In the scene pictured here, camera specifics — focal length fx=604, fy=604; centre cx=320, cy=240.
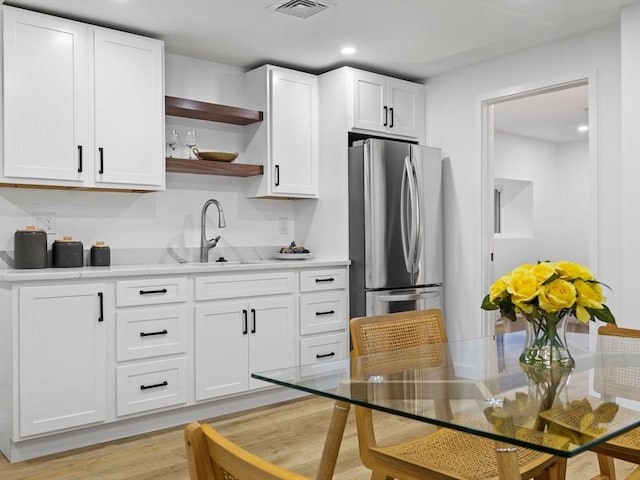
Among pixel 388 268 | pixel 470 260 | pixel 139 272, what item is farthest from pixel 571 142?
pixel 139 272

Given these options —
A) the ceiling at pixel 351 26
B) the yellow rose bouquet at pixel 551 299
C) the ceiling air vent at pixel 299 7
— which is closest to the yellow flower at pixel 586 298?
the yellow rose bouquet at pixel 551 299

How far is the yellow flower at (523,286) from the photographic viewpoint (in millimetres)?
1682

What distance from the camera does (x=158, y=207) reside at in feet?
13.3

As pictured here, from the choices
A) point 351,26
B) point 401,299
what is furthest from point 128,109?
point 401,299

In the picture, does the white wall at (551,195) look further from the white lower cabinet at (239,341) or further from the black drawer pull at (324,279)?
the white lower cabinet at (239,341)

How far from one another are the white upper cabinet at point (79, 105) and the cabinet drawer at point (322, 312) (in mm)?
1237

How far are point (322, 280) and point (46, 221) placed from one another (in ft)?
Result: 5.84

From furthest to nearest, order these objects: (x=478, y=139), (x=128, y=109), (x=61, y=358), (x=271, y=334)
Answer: (x=478, y=139) → (x=271, y=334) → (x=128, y=109) → (x=61, y=358)

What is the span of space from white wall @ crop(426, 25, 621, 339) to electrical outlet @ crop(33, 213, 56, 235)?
2.76 m

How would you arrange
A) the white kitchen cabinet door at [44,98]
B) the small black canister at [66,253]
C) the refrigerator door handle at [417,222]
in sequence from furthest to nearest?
the refrigerator door handle at [417,222] < the small black canister at [66,253] < the white kitchen cabinet door at [44,98]

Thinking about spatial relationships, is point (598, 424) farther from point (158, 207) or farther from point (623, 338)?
point (158, 207)

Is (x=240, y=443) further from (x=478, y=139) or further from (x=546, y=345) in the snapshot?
(x=478, y=139)

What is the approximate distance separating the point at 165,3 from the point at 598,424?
Result: 2.94m

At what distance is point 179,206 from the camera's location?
4156mm
